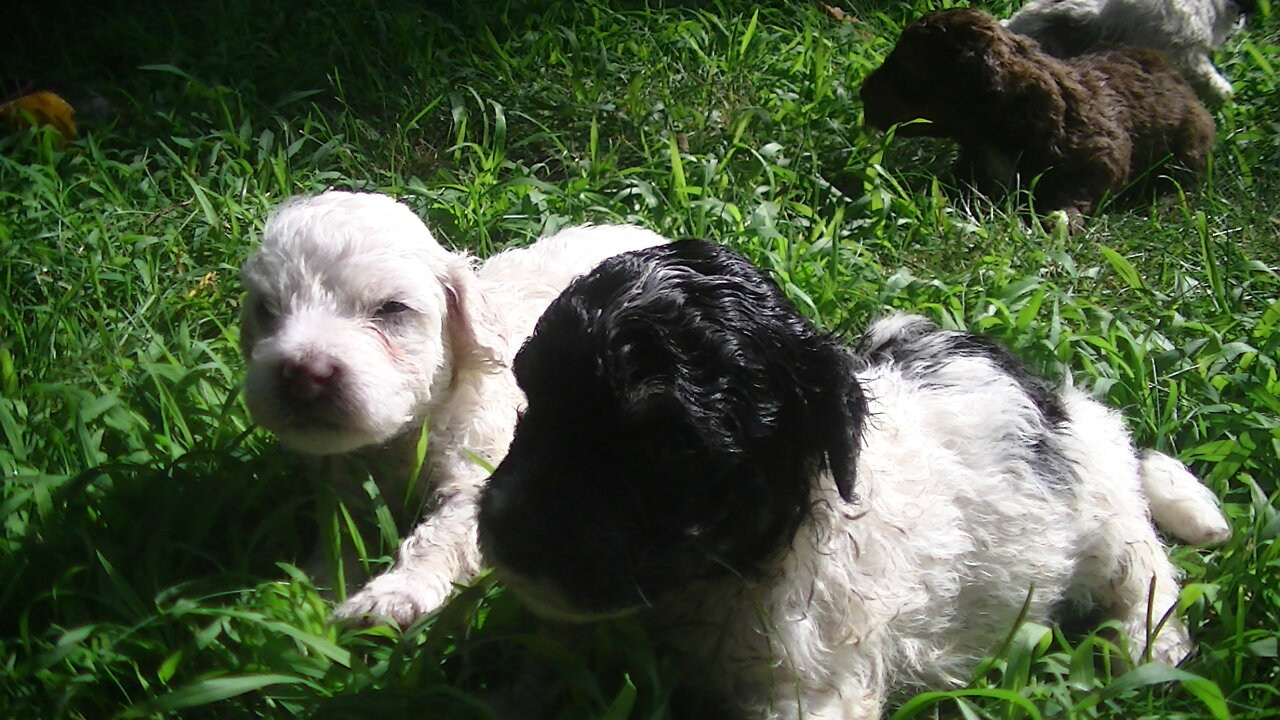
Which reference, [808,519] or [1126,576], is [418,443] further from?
[1126,576]

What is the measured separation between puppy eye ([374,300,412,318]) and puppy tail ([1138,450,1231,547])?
2102 millimetres

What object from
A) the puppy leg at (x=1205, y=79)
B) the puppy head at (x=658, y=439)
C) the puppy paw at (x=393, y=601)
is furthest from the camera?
the puppy leg at (x=1205, y=79)

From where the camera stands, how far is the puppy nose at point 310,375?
2.79 metres

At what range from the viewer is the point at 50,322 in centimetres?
377

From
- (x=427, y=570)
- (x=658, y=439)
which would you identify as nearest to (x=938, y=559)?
(x=658, y=439)

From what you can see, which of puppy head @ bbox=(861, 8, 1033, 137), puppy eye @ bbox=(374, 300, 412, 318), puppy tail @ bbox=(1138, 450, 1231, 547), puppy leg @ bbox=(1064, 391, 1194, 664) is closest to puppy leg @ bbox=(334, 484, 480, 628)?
puppy eye @ bbox=(374, 300, 412, 318)

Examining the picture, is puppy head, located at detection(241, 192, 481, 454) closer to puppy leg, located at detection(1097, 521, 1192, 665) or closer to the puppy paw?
the puppy paw

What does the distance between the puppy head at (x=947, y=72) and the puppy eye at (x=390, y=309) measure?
9.42 feet

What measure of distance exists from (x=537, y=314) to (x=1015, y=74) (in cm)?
272

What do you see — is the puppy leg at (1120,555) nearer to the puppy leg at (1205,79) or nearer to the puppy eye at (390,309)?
the puppy eye at (390,309)

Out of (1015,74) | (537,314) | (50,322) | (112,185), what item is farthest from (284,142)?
(1015,74)

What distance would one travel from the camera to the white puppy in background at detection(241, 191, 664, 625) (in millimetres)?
2828

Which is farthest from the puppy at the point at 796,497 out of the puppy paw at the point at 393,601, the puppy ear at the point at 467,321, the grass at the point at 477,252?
the puppy ear at the point at 467,321

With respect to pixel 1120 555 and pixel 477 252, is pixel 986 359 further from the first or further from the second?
pixel 477 252
